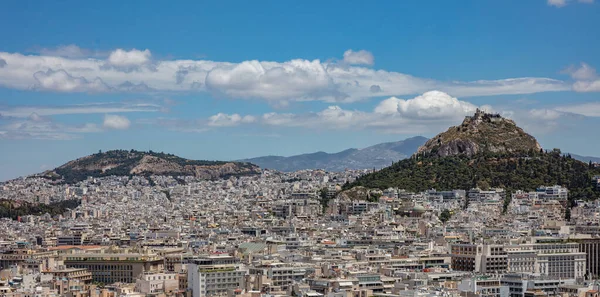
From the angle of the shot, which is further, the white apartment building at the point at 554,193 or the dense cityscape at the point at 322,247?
the white apartment building at the point at 554,193

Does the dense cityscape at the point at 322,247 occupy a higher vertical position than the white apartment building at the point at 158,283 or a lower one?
higher

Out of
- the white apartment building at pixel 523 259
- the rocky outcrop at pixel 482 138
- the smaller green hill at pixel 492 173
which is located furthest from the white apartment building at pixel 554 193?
the white apartment building at pixel 523 259

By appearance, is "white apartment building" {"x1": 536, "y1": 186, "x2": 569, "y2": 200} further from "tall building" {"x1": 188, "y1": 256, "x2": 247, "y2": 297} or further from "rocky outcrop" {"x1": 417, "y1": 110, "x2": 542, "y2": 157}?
"tall building" {"x1": 188, "y1": 256, "x2": 247, "y2": 297}

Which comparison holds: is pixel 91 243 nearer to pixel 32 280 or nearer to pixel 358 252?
pixel 358 252

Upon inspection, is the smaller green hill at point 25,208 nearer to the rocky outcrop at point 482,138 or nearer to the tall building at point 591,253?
the rocky outcrop at point 482,138

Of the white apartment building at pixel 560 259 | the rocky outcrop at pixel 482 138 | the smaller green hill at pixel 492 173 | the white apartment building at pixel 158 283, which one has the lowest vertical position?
the white apartment building at pixel 158 283

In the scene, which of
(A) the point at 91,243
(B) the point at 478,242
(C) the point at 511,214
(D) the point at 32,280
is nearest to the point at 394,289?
(D) the point at 32,280
